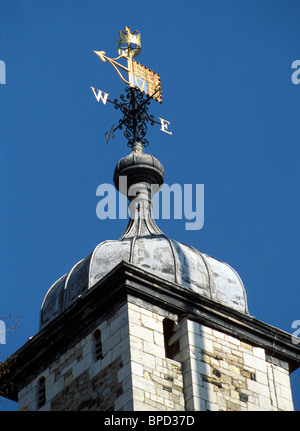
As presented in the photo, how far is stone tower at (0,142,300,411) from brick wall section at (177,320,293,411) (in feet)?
0.09

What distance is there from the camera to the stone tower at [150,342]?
30484 millimetres

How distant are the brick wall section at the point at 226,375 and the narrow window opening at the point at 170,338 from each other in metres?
0.17

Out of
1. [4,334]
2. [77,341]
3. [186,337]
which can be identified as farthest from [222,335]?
[4,334]

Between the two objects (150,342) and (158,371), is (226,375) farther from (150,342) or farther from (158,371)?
(150,342)

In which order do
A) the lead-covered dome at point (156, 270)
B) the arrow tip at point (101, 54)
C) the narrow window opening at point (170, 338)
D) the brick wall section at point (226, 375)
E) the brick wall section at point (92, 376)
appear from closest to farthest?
the brick wall section at point (92, 376), the brick wall section at point (226, 375), the narrow window opening at point (170, 338), the lead-covered dome at point (156, 270), the arrow tip at point (101, 54)

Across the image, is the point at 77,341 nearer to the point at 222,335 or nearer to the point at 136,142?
the point at 222,335

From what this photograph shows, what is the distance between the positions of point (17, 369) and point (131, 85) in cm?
918

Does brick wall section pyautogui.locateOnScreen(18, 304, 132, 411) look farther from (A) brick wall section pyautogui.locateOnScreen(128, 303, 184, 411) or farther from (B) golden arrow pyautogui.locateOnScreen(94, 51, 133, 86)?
(B) golden arrow pyautogui.locateOnScreen(94, 51, 133, 86)

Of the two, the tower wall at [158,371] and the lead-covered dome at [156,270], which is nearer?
the tower wall at [158,371]

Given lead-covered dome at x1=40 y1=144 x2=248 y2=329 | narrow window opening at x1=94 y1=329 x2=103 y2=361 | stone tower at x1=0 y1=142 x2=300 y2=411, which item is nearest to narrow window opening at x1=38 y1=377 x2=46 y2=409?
stone tower at x1=0 y1=142 x2=300 y2=411

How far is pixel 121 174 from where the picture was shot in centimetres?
3706

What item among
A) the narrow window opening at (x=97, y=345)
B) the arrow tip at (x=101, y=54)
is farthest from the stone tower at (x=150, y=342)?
the arrow tip at (x=101, y=54)

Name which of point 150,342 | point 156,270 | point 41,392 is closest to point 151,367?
point 150,342

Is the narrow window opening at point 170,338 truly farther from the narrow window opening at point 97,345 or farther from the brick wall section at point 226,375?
the narrow window opening at point 97,345
